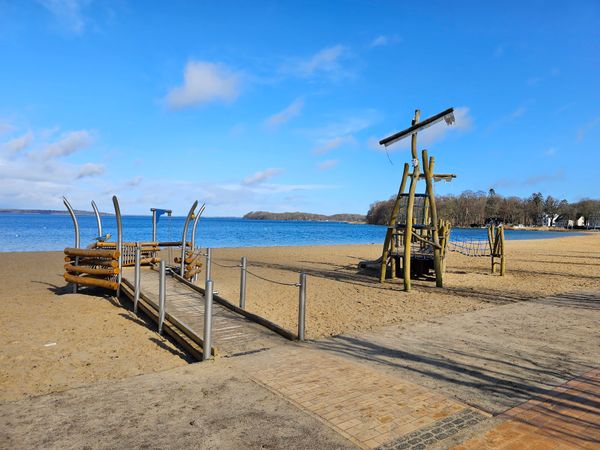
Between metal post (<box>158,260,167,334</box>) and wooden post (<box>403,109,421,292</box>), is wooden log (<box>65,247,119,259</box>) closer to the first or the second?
metal post (<box>158,260,167,334</box>)

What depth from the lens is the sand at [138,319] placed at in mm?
6004

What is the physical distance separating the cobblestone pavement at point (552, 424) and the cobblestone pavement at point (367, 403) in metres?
0.25

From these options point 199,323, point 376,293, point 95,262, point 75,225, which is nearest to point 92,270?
point 95,262

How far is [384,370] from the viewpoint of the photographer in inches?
191

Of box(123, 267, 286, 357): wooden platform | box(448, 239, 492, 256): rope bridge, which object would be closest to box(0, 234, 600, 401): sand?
box(123, 267, 286, 357): wooden platform

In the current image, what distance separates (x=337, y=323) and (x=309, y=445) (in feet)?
16.2

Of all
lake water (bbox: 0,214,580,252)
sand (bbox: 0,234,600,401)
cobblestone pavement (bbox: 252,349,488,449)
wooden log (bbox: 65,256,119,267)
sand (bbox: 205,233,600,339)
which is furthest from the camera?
lake water (bbox: 0,214,580,252)

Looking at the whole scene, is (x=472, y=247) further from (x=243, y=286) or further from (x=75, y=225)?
(x=75, y=225)

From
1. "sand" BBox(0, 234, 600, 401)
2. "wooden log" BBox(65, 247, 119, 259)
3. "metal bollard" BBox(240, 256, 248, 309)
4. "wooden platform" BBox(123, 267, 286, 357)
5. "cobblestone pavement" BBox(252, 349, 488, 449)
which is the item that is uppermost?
"wooden log" BBox(65, 247, 119, 259)

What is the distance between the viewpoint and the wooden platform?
6.08 meters

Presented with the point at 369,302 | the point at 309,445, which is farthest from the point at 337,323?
the point at 309,445

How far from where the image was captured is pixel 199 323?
7.52 meters

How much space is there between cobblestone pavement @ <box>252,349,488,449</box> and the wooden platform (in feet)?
3.49

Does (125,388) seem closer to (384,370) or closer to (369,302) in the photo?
(384,370)
